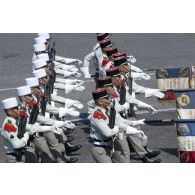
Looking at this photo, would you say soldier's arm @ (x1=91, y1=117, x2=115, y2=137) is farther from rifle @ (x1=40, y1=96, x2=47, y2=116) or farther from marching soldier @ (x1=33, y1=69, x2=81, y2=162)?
rifle @ (x1=40, y1=96, x2=47, y2=116)

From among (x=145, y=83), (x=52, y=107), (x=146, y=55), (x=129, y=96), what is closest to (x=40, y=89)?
(x=52, y=107)

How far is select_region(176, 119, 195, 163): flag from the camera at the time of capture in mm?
24859

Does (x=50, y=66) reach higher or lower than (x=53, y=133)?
higher

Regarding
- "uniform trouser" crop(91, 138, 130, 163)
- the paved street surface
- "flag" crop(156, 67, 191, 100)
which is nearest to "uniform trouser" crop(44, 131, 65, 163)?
"uniform trouser" crop(91, 138, 130, 163)

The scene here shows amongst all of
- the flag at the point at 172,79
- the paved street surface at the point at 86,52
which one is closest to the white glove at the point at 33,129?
the paved street surface at the point at 86,52

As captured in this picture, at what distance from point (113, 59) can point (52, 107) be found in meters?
2.79

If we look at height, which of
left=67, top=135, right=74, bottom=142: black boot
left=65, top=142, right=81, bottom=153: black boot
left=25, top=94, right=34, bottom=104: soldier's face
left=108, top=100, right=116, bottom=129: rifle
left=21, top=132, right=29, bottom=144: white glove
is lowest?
left=65, top=142, right=81, bottom=153: black boot

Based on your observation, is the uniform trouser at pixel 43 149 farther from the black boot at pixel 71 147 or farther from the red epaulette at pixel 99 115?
the red epaulette at pixel 99 115

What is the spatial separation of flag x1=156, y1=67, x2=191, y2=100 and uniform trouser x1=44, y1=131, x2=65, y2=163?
221 inches

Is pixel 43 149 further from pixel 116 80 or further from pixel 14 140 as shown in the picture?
pixel 116 80

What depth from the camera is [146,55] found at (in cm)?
4112

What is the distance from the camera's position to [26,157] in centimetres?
2422

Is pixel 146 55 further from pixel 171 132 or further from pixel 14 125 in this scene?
pixel 14 125

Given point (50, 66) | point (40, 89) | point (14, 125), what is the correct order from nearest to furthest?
point (14, 125)
point (40, 89)
point (50, 66)
